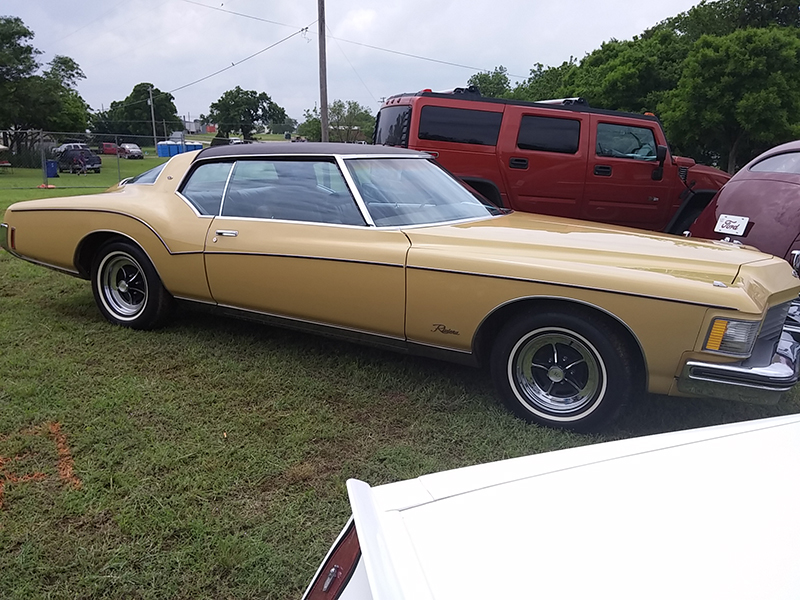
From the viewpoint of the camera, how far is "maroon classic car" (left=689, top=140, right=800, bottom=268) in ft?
13.0

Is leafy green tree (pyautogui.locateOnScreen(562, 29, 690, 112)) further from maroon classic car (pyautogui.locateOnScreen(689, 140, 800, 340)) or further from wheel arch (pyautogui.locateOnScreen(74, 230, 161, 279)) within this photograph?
wheel arch (pyautogui.locateOnScreen(74, 230, 161, 279))

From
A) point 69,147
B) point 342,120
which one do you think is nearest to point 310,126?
point 342,120

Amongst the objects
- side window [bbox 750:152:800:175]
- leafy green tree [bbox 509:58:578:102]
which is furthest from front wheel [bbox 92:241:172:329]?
leafy green tree [bbox 509:58:578:102]

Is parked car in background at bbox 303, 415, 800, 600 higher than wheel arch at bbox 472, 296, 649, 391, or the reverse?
parked car in background at bbox 303, 415, 800, 600

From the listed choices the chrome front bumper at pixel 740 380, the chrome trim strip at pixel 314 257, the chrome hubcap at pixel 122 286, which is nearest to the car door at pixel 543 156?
→ the chrome trim strip at pixel 314 257

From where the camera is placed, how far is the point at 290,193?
3855 millimetres

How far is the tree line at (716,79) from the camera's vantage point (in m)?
21.1

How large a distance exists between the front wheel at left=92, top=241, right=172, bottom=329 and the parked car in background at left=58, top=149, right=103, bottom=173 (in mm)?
27247

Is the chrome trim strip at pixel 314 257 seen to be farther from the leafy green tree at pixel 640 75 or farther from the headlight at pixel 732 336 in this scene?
the leafy green tree at pixel 640 75

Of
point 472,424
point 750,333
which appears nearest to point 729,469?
point 750,333

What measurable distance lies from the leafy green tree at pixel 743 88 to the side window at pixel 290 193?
2239cm

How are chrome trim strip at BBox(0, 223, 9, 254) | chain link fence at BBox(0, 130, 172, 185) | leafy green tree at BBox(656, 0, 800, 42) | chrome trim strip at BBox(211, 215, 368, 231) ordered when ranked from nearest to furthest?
chrome trim strip at BBox(211, 215, 368, 231)
chrome trim strip at BBox(0, 223, 9, 254)
chain link fence at BBox(0, 130, 172, 185)
leafy green tree at BBox(656, 0, 800, 42)

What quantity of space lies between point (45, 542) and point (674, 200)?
762 centimetres

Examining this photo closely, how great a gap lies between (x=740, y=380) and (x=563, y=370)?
2.61 ft
